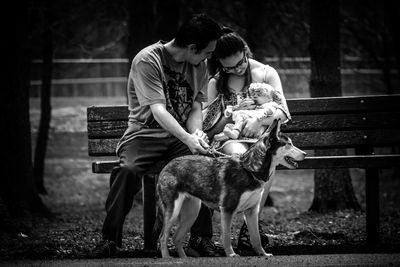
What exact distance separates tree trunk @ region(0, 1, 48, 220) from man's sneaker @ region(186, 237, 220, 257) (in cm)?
472

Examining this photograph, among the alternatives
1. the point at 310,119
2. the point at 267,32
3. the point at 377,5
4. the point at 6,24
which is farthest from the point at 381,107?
the point at 377,5

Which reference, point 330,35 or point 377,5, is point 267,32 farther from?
point 377,5

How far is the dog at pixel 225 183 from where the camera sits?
5.77m

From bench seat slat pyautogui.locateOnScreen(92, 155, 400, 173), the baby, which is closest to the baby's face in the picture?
the baby

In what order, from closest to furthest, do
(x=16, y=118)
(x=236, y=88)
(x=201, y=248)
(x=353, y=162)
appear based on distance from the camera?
(x=201, y=248)
(x=353, y=162)
(x=236, y=88)
(x=16, y=118)

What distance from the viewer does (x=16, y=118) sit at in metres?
10.5

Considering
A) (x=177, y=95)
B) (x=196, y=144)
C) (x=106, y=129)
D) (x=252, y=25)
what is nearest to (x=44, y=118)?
(x=252, y=25)

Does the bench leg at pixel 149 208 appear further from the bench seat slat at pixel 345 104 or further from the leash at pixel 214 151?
the bench seat slat at pixel 345 104

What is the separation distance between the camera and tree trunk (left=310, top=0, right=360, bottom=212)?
10156 millimetres

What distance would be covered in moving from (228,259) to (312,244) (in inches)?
66.0

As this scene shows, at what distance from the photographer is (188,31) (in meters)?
6.17

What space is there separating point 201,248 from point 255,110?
4.38 ft

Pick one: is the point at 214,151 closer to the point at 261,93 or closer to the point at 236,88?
the point at 261,93

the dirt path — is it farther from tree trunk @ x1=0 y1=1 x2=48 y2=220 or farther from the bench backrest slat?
tree trunk @ x1=0 y1=1 x2=48 y2=220
